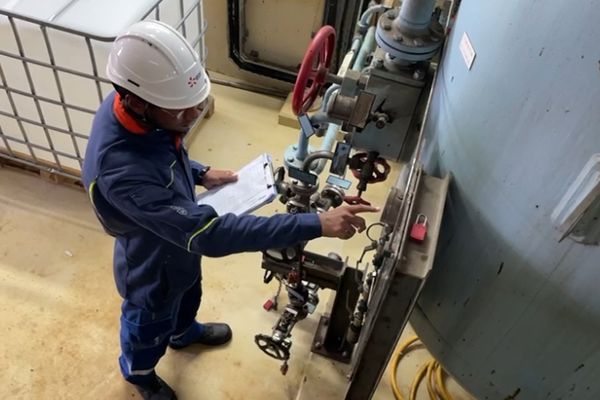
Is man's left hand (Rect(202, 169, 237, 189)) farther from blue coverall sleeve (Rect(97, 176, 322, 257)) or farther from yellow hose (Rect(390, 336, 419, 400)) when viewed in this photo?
yellow hose (Rect(390, 336, 419, 400))

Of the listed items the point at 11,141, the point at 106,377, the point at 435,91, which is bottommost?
the point at 106,377

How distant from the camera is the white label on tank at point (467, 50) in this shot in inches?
32.1

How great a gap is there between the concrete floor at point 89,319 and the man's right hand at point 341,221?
2.07ft

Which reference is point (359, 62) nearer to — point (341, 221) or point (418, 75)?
point (418, 75)

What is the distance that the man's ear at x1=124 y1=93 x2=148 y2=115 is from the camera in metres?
0.98

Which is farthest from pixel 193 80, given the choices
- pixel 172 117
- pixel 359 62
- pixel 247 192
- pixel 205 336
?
pixel 205 336

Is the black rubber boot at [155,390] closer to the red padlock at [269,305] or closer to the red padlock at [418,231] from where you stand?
the red padlock at [269,305]

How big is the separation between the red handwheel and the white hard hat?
0.23m

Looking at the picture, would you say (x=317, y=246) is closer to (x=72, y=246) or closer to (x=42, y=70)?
(x=72, y=246)

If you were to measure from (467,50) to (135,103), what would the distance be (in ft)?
1.94

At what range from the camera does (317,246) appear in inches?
73.7

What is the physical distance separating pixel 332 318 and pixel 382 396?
0.95ft

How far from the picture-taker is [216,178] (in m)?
1.33

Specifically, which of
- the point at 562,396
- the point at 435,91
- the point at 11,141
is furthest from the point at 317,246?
the point at 11,141
